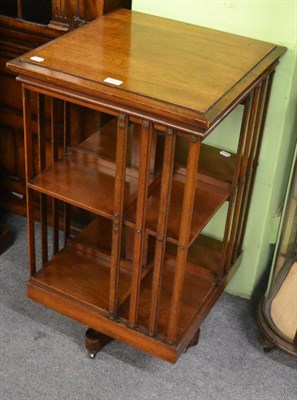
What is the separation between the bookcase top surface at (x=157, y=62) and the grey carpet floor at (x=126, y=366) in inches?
30.1

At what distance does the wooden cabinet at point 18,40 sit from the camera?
178cm

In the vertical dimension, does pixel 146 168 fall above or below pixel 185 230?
above

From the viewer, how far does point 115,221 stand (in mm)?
1475

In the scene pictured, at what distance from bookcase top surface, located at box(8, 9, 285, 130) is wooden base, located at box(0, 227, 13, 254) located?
30.2 inches

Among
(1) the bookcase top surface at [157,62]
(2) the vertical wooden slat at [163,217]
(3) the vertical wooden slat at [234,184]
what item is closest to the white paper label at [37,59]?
(1) the bookcase top surface at [157,62]

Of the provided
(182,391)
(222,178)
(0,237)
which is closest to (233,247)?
(222,178)

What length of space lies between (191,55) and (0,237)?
0.90m

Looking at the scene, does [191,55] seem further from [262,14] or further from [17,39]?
[17,39]

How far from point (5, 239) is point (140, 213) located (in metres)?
0.81

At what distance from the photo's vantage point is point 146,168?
1358 mm

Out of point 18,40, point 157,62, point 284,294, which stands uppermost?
point 157,62

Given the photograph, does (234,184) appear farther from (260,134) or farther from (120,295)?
(120,295)

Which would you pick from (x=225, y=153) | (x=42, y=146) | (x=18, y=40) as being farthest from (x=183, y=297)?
(x=18, y=40)

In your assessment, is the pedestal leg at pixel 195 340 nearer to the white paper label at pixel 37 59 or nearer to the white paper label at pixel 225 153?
the white paper label at pixel 225 153
